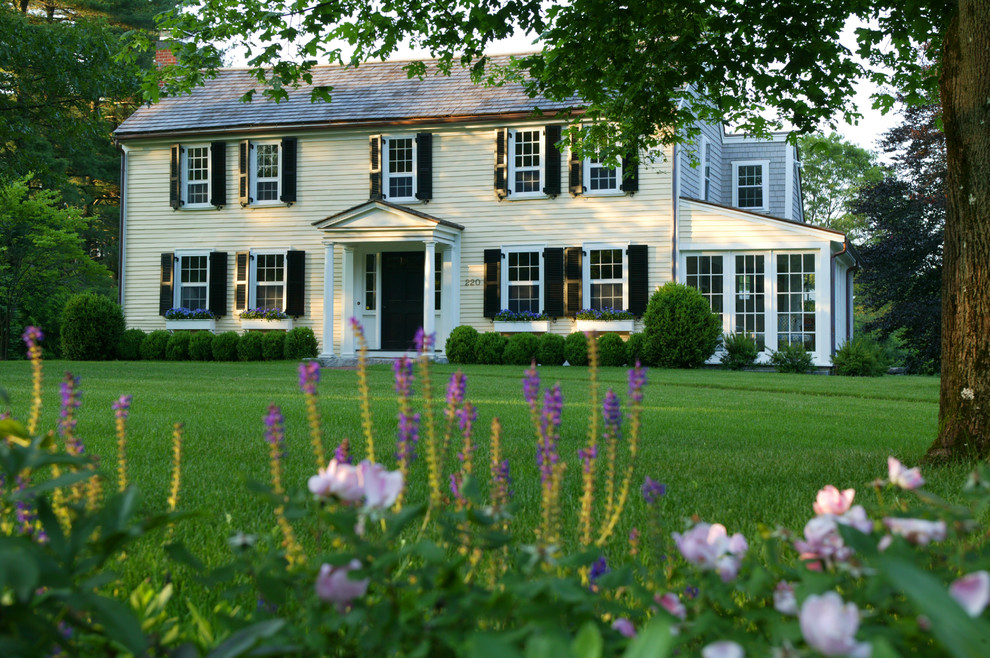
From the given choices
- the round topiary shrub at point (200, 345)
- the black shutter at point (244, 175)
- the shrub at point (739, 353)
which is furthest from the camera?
the black shutter at point (244, 175)

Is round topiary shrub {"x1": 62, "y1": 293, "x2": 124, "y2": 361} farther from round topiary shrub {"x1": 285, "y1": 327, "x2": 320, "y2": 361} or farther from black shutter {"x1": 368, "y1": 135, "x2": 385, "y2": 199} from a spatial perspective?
black shutter {"x1": 368, "y1": 135, "x2": 385, "y2": 199}

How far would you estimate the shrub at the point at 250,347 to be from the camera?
60.4 feet

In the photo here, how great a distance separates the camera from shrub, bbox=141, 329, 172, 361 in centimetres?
1905

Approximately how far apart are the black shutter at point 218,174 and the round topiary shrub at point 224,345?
3.48 m

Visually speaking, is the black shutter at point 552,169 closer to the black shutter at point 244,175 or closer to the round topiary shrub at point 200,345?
the black shutter at point 244,175

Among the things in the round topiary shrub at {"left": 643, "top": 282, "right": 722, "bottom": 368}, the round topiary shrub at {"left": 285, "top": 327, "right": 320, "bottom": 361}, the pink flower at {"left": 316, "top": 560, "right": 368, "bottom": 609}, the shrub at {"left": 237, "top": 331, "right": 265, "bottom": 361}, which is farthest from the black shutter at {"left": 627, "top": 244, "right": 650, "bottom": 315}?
the pink flower at {"left": 316, "top": 560, "right": 368, "bottom": 609}

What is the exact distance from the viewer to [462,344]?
17.0 metres

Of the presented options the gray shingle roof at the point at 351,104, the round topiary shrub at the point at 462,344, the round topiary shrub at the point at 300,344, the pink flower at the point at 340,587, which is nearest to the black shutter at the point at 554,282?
the round topiary shrub at the point at 462,344

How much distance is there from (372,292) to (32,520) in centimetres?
1770

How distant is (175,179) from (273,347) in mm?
5364

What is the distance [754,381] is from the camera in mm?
12219

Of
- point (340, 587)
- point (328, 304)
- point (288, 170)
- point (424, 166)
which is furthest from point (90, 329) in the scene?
point (340, 587)

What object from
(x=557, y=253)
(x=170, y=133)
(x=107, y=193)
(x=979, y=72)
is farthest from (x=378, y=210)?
(x=107, y=193)

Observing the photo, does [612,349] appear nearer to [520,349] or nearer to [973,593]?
[520,349]
